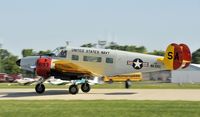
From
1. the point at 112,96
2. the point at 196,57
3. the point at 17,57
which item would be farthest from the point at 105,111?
the point at 196,57

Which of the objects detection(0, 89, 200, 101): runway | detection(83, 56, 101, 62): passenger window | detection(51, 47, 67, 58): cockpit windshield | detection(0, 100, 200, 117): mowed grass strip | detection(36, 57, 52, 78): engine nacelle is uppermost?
detection(51, 47, 67, 58): cockpit windshield

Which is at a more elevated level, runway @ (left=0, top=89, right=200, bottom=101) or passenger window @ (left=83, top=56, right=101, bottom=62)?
passenger window @ (left=83, top=56, right=101, bottom=62)

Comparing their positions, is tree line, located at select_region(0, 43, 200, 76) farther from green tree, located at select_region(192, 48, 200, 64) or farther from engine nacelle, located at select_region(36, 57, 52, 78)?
engine nacelle, located at select_region(36, 57, 52, 78)

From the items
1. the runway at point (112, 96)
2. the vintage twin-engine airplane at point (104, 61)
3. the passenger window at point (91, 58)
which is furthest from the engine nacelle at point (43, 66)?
the passenger window at point (91, 58)

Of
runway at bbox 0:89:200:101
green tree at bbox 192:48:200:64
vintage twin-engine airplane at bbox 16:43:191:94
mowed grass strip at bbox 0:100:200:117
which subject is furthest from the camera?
green tree at bbox 192:48:200:64

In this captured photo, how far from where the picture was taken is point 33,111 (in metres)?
18.0

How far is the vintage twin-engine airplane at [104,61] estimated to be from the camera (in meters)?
30.7

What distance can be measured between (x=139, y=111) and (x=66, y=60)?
13475 millimetres

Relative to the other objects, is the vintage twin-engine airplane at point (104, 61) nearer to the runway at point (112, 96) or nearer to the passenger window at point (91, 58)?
the passenger window at point (91, 58)

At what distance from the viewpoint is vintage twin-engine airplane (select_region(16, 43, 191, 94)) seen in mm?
30656

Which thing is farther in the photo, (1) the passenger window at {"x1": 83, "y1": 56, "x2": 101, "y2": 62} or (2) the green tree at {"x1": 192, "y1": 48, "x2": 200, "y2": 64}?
(2) the green tree at {"x1": 192, "y1": 48, "x2": 200, "y2": 64}

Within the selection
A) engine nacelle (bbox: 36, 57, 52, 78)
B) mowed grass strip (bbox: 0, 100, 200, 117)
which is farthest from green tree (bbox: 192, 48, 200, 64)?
mowed grass strip (bbox: 0, 100, 200, 117)

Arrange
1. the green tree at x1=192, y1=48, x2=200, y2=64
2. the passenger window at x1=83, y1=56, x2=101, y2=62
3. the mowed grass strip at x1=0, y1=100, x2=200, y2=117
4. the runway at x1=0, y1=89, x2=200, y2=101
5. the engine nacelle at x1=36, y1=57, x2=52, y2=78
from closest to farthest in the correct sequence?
the mowed grass strip at x1=0, y1=100, x2=200, y2=117 → the runway at x1=0, y1=89, x2=200, y2=101 → the engine nacelle at x1=36, y1=57, x2=52, y2=78 → the passenger window at x1=83, y1=56, x2=101, y2=62 → the green tree at x1=192, y1=48, x2=200, y2=64

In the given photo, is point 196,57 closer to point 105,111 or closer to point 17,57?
point 17,57
